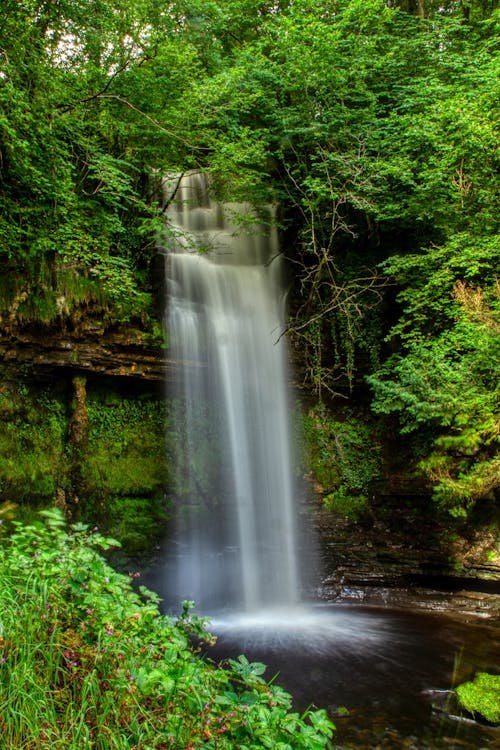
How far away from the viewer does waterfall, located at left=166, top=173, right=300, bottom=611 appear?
782 centimetres

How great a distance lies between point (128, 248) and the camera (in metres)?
8.41

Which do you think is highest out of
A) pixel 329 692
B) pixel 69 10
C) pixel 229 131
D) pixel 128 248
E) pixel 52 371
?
pixel 69 10

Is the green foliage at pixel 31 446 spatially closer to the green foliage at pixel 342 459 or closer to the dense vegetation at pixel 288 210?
the dense vegetation at pixel 288 210

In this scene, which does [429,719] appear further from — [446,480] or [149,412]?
[149,412]

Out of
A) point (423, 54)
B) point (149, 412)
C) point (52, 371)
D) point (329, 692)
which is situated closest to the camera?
point (329, 692)

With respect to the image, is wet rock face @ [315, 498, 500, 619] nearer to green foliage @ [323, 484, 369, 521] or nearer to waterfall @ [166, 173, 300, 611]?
green foliage @ [323, 484, 369, 521]

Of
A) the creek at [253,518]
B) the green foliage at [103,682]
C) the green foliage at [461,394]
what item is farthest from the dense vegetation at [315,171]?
the green foliage at [103,682]

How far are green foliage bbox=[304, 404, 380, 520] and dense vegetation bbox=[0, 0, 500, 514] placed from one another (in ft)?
0.51

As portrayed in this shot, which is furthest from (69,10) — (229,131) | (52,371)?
(52,371)

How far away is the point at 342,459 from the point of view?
8.69 m

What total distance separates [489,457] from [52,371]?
21.8 feet

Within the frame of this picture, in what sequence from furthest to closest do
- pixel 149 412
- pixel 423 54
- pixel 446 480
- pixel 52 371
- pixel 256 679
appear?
pixel 423 54
pixel 149 412
pixel 52 371
pixel 446 480
pixel 256 679

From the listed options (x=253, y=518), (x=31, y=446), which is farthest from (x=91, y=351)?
(x=253, y=518)

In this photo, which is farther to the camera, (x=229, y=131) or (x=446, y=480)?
(x=229, y=131)
